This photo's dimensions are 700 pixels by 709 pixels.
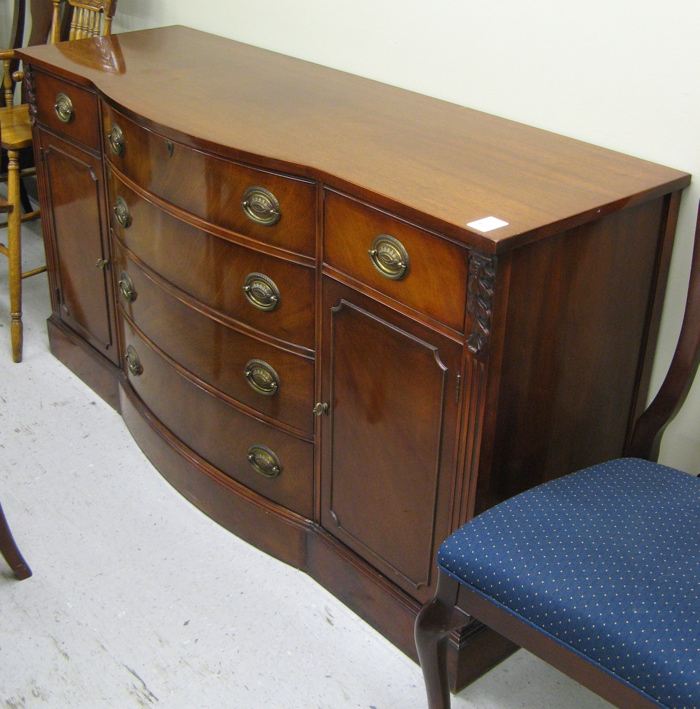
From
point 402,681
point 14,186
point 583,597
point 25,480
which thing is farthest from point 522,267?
point 14,186

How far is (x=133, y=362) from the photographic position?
8.30 ft

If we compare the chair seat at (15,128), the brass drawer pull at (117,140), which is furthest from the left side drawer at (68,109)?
the chair seat at (15,128)

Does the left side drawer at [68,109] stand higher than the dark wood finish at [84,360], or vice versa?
the left side drawer at [68,109]

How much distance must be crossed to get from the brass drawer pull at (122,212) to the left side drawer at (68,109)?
0.20 meters

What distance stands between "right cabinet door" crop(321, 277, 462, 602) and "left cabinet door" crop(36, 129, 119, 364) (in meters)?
1.01

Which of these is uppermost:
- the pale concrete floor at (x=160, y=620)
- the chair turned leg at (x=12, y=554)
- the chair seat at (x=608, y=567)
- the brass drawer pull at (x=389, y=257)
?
the brass drawer pull at (x=389, y=257)

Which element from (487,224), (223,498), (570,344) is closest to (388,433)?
(570,344)

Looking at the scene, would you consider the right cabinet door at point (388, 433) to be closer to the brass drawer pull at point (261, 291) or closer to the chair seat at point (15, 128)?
the brass drawer pull at point (261, 291)

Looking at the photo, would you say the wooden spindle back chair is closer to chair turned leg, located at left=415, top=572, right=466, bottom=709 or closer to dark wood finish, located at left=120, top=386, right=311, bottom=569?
dark wood finish, located at left=120, top=386, right=311, bottom=569

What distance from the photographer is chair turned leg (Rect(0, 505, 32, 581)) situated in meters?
2.07

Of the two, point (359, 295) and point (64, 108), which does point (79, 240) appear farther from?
point (359, 295)

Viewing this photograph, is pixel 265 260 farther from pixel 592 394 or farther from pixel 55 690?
pixel 55 690

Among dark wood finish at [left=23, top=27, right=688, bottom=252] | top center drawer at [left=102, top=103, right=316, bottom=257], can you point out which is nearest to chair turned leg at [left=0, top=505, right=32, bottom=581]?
top center drawer at [left=102, top=103, right=316, bottom=257]

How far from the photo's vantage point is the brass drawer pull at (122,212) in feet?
7.56
